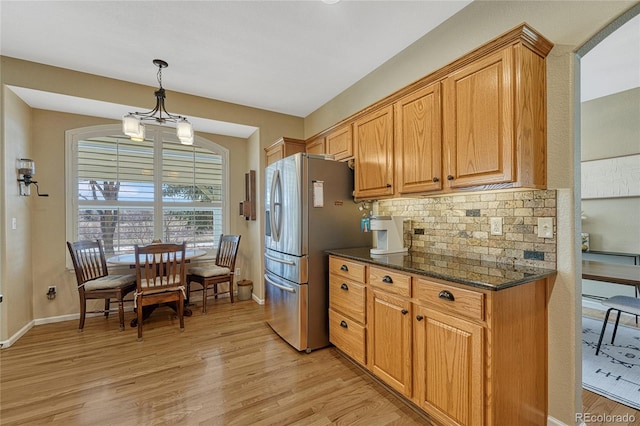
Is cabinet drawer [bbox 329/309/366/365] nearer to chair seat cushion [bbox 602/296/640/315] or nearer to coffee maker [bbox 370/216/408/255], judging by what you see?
coffee maker [bbox 370/216/408/255]

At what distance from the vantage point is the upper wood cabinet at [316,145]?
3.49 meters

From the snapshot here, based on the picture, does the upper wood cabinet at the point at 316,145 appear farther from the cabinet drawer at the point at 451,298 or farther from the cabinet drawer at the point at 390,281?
the cabinet drawer at the point at 451,298

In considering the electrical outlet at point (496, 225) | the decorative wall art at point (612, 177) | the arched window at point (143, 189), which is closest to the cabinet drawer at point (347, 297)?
the electrical outlet at point (496, 225)

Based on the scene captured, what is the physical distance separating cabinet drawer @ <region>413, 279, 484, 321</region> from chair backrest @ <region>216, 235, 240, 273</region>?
291cm

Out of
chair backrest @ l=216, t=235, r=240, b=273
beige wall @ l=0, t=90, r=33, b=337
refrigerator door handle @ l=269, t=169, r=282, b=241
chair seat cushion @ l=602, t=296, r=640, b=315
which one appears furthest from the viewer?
chair backrest @ l=216, t=235, r=240, b=273

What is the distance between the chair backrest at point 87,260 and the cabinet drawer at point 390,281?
3.29 m

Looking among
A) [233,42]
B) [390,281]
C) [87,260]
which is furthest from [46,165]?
[390,281]

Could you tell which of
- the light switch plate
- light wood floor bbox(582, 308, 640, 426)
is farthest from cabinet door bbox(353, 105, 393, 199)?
light wood floor bbox(582, 308, 640, 426)

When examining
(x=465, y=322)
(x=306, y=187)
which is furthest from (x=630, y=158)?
(x=306, y=187)

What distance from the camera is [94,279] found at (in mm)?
3277

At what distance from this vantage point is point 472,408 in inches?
55.7

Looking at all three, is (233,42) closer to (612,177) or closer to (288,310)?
(288,310)

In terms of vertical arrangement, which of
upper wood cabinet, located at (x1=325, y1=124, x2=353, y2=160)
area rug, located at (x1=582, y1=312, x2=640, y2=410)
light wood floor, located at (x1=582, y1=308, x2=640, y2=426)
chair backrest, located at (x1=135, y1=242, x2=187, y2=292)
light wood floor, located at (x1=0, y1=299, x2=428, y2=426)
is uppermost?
upper wood cabinet, located at (x1=325, y1=124, x2=353, y2=160)

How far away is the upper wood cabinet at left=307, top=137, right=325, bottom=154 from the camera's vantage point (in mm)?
3488
